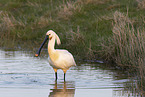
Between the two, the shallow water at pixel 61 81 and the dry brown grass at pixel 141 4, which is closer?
the shallow water at pixel 61 81

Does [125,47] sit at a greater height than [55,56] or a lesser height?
greater

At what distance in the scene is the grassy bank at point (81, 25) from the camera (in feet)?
39.9

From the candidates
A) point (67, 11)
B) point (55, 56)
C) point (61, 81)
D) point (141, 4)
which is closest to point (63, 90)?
point (61, 81)

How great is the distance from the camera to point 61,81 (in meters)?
10.1

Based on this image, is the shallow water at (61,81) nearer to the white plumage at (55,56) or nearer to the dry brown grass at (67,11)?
the white plumage at (55,56)

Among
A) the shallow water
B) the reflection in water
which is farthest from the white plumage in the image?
the reflection in water

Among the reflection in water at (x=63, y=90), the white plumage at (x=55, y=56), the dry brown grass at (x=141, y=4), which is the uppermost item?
the dry brown grass at (x=141, y=4)

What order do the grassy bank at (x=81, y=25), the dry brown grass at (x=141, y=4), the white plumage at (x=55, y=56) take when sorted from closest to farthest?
1. the white plumage at (x=55, y=56)
2. the grassy bank at (x=81, y=25)
3. the dry brown grass at (x=141, y=4)

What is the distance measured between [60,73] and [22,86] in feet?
7.34

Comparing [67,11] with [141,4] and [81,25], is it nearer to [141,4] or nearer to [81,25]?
[81,25]

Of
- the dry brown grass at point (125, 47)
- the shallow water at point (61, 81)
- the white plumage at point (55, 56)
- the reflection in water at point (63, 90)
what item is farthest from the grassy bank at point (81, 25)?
the reflection in water at point (63, 90)

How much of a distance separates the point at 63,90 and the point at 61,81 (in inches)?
44.6

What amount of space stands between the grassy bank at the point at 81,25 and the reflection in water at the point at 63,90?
2109mm

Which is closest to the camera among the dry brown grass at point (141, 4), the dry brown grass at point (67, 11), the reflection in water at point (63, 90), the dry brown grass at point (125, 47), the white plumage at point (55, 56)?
the reflection in water at point (63, 90)
